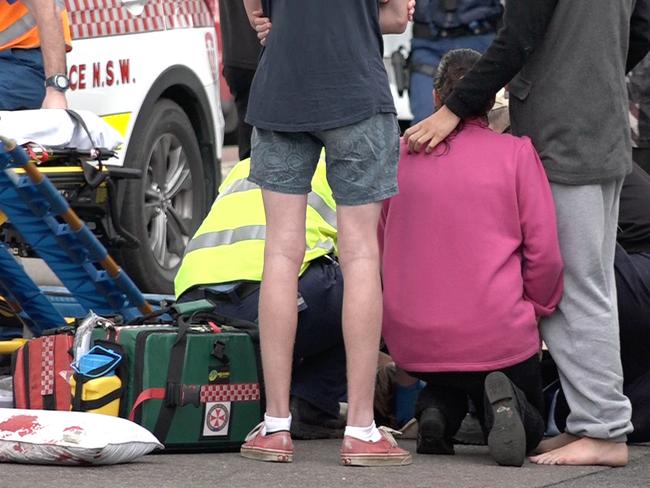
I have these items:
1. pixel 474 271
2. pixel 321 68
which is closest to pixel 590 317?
pixel 474 271

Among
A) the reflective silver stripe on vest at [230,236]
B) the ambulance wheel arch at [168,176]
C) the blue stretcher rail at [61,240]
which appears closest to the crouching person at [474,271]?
the reflective silver stripe on vest at [230,236]

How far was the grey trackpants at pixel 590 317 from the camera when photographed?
4980 mm

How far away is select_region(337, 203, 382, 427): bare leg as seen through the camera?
4.80 metres

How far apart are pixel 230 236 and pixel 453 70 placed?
92cm

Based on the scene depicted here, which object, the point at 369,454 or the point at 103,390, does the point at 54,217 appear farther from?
the point at 369,454

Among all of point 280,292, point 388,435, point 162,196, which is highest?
point 280,292

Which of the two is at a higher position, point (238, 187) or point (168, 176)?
point (238, 187)

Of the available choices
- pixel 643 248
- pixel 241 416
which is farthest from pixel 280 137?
pixel 643 248

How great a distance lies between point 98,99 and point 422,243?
8.42 ft

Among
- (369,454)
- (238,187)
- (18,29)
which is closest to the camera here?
(369,454)

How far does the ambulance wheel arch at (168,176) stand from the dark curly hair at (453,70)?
2.49 m

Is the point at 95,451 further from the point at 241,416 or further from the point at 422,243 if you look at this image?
the point at 422,243

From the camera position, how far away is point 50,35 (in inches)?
251

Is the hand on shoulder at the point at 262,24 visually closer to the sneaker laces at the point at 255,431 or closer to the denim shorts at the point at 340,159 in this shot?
the denim shorts at the point at 340,159
